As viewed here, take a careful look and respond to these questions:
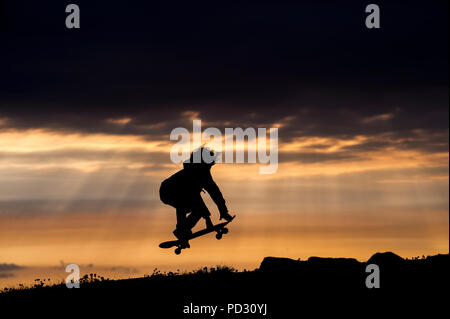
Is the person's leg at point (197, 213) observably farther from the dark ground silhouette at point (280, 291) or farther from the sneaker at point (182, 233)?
the dark ground silhouette at point (280, 291)

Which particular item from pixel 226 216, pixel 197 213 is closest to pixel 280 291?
pixel 226 216

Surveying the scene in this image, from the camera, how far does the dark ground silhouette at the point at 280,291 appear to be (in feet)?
68.9

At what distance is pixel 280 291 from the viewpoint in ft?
74.7

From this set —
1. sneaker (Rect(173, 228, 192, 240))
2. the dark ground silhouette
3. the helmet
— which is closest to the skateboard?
sneaker (Rect(173, 228, 192, 240))

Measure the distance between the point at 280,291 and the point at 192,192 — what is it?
4.38 meters

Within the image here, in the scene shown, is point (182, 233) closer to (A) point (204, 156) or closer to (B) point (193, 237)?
(B) point (193, 237)

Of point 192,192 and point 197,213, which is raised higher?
point 192,192

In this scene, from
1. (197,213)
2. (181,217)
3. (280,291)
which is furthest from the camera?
(181,217)

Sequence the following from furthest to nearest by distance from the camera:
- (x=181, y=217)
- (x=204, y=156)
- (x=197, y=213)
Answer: (x=181, y=217) → (x=197, y=213) → (x=204, y=156)

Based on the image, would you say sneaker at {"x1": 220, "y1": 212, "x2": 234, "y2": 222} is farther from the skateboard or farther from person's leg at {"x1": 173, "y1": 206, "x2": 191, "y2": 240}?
person's leg at {"x1": 173, "y1": 206, "x2": 191, "y2": 240}
